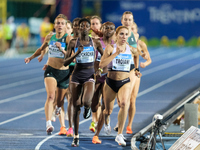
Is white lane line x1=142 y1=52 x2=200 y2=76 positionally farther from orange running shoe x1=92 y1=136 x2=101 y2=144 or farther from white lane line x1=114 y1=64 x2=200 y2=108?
orange running shoe x1=92 y1=136 x2=101 y2=144

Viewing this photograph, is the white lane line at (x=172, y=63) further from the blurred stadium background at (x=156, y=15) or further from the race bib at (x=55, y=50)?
the race bib at (x=55, y=50)

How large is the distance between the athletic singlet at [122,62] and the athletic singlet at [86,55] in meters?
0.33

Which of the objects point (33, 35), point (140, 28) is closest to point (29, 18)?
point (33, 35)

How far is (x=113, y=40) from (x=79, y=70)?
0.99 m

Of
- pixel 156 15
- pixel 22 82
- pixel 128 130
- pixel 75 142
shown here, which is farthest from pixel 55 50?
pixel 156 15

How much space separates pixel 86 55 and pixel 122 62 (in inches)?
22.6

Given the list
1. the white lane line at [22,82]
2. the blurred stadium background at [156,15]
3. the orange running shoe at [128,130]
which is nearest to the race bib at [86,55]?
the orange running shoe at [128,130]

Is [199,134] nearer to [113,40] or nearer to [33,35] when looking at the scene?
[113,40]

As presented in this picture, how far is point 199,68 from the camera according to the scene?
22609 mm

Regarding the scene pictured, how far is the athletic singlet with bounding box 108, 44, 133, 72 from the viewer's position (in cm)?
799

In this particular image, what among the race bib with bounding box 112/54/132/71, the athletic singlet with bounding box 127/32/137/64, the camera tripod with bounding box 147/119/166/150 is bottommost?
the camera tripod with bounding box 147/119/166/150

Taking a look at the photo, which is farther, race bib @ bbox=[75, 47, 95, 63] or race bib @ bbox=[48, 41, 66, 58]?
race bib @ bbox=[48, 41, 66, 58]

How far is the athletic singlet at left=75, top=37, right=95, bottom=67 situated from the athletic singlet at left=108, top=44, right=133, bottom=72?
1.09ft

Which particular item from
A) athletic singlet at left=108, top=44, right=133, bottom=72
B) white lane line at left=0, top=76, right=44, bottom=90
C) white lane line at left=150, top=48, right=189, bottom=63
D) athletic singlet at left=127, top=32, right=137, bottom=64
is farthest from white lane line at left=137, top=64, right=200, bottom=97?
athletic singlet at left=108, top=44, right=133, bottom=72
